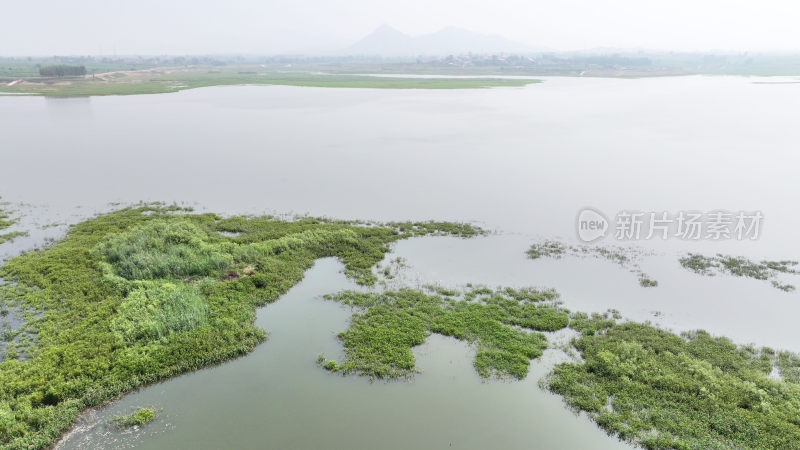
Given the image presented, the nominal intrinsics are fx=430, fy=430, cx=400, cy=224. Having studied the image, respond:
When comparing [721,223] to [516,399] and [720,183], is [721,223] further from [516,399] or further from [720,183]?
[516,399]

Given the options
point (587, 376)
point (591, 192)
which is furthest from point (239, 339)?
point (591, 192)

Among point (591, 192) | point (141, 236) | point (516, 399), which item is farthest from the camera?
point (591, 192)

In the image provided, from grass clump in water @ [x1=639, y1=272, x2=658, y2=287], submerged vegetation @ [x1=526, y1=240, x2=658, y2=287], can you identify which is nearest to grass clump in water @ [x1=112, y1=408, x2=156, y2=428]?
submerged vegetation @ [x1=526, y1=240, x2=658, y2=287]

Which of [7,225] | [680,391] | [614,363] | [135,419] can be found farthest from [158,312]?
[680,391]
